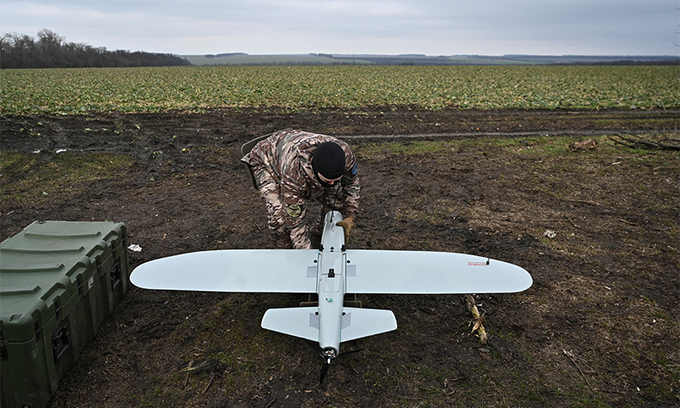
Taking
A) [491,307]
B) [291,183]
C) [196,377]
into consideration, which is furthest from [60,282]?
[491,307]

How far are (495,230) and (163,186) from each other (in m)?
6.57

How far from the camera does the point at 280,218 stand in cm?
464

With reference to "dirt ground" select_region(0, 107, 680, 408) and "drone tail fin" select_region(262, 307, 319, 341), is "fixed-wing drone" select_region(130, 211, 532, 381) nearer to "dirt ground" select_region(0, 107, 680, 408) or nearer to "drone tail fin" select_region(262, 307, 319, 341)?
"drone tail fin" select_region(262, 307, 319, 341)

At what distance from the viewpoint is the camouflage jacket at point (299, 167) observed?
4293 mm

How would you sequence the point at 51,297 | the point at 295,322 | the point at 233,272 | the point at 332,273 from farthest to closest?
the point at 233,272
the point at 332,273
the point at 295,322
the point at 51,297

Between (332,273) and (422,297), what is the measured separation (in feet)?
5.47

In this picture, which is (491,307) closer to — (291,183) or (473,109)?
(291,183)

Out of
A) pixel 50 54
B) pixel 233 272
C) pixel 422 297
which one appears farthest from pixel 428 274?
pixel 50 54

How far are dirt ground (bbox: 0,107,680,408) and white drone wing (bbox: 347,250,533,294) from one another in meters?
0.57

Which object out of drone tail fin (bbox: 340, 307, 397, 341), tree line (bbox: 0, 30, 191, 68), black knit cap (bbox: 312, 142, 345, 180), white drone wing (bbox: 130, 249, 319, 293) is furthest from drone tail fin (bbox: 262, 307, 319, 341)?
tree line (bbox: 0, 30, 191, 68)

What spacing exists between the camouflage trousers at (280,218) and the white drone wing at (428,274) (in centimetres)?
59

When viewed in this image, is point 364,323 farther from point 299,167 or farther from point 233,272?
point 299,167

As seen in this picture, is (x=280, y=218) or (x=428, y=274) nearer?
(x=428, y=274)

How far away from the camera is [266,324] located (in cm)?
339
